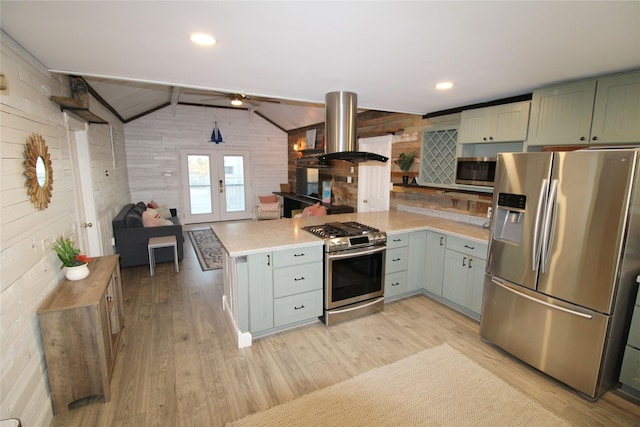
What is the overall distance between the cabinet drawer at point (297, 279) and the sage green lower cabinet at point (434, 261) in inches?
Answer: 56.9

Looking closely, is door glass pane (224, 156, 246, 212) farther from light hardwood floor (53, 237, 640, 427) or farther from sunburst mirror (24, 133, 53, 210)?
sunburst mirror (24, 133, 53, 210)

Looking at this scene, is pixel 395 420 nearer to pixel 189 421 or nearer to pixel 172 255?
pixel 189 421

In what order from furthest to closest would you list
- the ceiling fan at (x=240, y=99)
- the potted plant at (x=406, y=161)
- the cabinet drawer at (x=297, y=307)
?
the ceiling fan at (x=240, y=99), the potted plant at (x=406, y=161), the cabinet drawer at (x=297, y=307)

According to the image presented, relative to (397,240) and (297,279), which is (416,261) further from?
(297,279)

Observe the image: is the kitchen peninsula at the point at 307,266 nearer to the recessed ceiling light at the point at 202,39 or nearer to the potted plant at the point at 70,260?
the potted plant at the point at 70,260

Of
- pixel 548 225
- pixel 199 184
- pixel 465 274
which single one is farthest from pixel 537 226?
pixel 199 184

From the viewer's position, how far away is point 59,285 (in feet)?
7.09

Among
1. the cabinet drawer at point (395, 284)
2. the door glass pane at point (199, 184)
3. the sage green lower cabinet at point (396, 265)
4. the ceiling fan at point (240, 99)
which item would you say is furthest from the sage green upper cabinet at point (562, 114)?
the door glass pane at point (199, 184)

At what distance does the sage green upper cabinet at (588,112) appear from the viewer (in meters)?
2.23

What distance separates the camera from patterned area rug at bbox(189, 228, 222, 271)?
472 centimetres

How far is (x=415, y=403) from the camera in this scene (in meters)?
2.08

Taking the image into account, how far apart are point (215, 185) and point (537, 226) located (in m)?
7.18

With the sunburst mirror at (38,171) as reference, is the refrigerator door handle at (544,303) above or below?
below

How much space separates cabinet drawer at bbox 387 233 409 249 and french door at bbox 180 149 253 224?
574 centimetres
